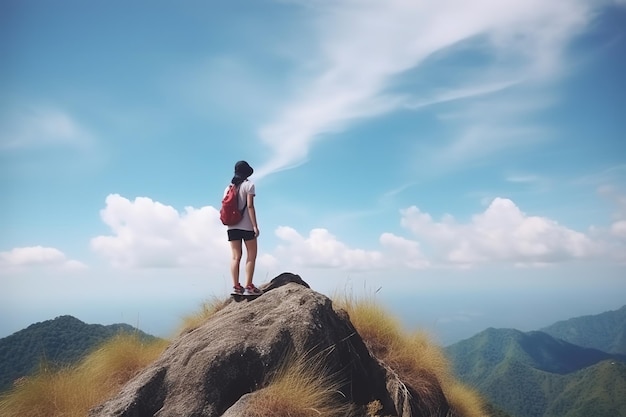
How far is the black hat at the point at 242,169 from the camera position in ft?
29.8

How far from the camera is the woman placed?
8.64 metres

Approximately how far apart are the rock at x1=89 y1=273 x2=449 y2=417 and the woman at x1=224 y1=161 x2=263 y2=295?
0.71 meters

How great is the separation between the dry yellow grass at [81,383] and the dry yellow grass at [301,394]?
384 centimetres

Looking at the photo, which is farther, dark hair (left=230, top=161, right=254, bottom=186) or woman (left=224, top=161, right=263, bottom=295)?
dark hair (left=230, top=161, right=254, bottom=186)

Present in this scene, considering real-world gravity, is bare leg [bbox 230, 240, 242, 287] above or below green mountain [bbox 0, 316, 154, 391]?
above

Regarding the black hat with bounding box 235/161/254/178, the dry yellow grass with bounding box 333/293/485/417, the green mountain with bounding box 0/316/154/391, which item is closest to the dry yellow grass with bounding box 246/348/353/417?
the dry yellow grass with bounding box 333/293/485/417

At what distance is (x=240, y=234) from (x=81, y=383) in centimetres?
436

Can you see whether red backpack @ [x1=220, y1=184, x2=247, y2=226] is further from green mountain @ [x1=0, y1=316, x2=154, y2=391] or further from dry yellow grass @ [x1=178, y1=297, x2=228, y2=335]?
green mountain @ [x1=0, y1=316, x2=154, y2=391]

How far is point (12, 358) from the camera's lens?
38812mm

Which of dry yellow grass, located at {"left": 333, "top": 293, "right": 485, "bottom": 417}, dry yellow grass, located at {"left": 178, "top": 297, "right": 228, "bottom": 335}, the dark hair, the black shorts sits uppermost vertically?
the dark hair

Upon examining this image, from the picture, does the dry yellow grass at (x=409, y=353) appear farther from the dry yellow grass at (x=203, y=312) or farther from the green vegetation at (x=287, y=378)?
the dry yellow grass at (x=203, y=312)

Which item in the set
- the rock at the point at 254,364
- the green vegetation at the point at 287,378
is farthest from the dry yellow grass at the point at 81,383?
the rock at the point at 254,364

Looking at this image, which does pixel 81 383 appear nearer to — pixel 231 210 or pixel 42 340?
pixel 231 210

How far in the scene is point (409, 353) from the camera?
31.9 ft
